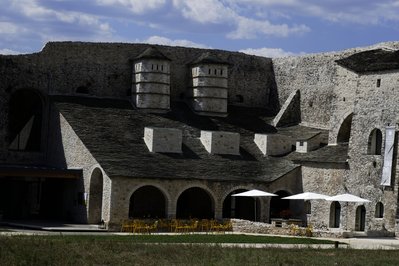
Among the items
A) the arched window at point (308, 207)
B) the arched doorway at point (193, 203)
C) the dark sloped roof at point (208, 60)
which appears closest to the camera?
the arched window at point (308, 207)

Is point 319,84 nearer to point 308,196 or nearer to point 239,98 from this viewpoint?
point 239,98

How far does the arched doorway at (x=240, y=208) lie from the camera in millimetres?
58525

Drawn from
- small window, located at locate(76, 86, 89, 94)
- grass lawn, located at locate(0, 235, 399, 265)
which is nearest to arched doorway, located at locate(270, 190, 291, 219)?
small window, located at locate(76, 86, 89, 94)

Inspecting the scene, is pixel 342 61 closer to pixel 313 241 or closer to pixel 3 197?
pixel 313 241

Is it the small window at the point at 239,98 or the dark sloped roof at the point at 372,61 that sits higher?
the dark sloped roof at the point at 372,61

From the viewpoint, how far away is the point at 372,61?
178 feet

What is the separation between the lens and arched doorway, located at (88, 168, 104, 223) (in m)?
53.3

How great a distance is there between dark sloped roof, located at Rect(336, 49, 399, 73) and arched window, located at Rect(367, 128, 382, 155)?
3.37 metres

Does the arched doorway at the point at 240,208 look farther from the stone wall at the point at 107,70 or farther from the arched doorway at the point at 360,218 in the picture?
the stone wall at the point at 107,70

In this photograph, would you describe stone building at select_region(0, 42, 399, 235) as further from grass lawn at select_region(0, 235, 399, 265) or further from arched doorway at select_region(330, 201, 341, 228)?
grass lawn at select_region(0, 235, 399, 265)

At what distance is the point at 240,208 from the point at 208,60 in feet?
33.7

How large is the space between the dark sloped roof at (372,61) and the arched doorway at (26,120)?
18.2 m

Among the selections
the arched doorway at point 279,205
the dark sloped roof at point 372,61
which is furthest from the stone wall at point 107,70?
the dark sloped roof at point 372,61

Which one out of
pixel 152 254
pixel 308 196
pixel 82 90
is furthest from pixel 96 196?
pixel 152 254
